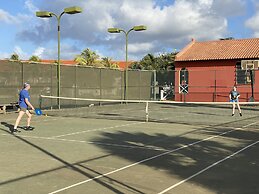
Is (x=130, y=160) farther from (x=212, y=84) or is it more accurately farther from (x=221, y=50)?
(x=221, y=50)

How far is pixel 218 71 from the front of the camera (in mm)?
37031

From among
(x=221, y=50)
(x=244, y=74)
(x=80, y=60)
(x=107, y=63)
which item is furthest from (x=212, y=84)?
(x=107, y=63)

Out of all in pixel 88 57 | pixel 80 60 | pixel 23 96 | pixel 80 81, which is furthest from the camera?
pixel 88 57

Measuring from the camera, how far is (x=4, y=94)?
20.9m

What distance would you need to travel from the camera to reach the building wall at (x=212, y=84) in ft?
116

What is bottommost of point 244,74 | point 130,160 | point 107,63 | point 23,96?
point 130,160

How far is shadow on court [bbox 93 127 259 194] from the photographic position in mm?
6828

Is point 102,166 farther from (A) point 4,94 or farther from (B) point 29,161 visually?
(A) point 4,94

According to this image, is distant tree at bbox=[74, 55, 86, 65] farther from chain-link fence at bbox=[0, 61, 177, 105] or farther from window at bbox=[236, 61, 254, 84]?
window at bbox=[236, 61, 254, 84]

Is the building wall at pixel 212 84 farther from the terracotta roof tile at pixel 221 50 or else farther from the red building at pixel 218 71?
the terracotta roof tile at pixel 221 50

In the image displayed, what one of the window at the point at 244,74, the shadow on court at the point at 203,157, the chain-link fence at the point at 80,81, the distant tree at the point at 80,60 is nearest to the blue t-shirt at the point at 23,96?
the shadow on court at the point at 203,157

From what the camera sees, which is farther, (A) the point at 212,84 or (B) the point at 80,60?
(B) the point at 80,60

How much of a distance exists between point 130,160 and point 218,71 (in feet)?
97.4

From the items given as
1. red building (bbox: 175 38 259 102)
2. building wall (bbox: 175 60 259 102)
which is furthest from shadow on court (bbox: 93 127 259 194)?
building wall (bbox: 175 60 259 102)
